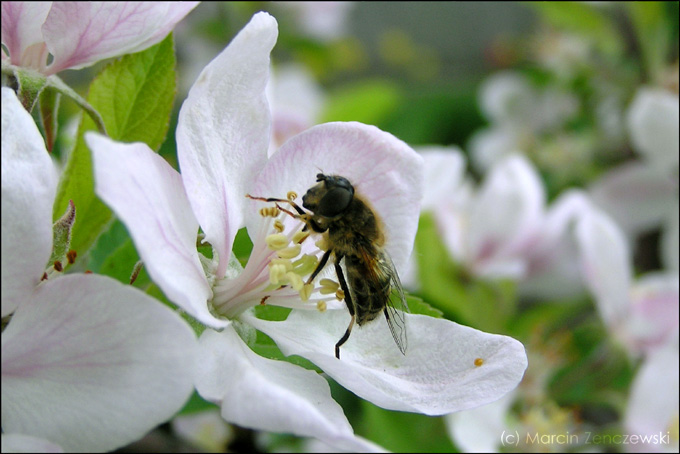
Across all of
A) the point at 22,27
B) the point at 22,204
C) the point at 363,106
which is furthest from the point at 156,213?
the point at 363,106

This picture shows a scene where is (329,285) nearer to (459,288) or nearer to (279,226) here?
(279,226)

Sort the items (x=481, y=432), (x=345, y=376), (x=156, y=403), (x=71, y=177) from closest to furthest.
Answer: (x=156, y=403), (x=345, y=376), (x=71, y=177), (x=481, y=432)

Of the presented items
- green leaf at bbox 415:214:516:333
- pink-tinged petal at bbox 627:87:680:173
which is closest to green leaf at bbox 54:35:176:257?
green leaf at bbox 415:214:516:333

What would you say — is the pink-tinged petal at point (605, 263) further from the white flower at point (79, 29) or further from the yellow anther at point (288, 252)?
the white flower at point (79, 29)

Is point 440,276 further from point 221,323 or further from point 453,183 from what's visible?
point 221,323

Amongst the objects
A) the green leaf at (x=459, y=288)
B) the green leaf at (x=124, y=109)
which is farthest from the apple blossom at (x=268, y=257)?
the green leaf at (x=459, y=288)

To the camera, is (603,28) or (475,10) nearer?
(603,28)

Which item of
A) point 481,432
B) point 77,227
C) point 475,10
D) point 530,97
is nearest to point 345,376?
point 77,227
